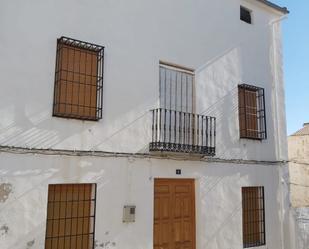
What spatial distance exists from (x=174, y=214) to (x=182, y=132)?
2.00 meters

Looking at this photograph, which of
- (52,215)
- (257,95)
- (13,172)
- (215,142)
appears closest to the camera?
(13,172)

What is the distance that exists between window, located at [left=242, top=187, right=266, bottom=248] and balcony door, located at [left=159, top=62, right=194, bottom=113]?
10.4 feet

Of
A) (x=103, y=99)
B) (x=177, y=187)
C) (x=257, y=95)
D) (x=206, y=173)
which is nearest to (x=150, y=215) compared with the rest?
(x=177, y=187)

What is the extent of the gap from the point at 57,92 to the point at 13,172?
66.5 inches

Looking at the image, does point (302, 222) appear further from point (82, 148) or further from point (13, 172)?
point (13, 172)

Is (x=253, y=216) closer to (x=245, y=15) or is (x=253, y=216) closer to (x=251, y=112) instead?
(x=251, y=112)

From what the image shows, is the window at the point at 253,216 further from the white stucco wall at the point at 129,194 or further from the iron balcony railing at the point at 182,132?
the iron balcony railing at the point at 182,132

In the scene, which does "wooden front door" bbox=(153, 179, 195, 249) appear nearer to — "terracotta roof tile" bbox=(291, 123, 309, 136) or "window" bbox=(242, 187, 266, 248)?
"window" bbox=(242, 187, 266, 248)

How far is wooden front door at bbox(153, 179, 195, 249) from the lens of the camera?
26.2ft

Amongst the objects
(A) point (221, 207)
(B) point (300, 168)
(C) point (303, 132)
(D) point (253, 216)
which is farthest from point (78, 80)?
(C) point (303, 132)

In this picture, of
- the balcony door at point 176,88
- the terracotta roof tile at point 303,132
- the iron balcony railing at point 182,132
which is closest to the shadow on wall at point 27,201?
the iron balcony railing at point 182,132

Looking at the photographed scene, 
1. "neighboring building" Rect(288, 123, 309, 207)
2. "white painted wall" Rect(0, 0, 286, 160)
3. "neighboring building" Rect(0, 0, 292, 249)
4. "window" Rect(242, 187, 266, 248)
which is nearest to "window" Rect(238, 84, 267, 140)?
"neighboring building" Rect(0, 0, 292, 249)

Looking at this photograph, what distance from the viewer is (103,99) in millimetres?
7281

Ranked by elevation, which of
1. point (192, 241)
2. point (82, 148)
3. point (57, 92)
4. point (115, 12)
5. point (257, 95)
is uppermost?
point (115, 12)
